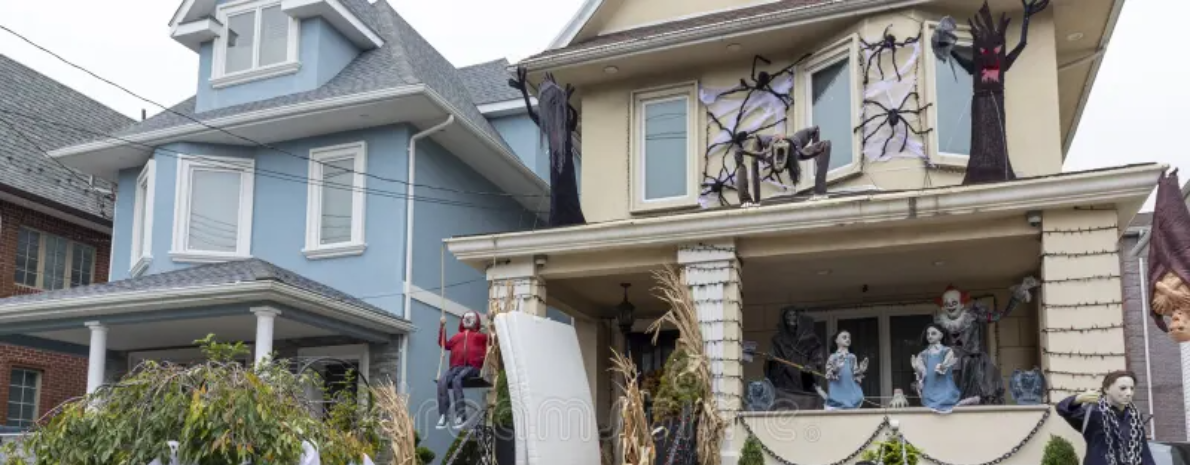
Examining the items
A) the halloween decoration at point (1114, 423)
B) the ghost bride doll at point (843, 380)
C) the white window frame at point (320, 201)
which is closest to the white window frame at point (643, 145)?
the ghost bride doll at point (843, 380)

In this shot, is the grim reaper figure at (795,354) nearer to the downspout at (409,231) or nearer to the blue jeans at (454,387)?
the blue jeans at (454,387)

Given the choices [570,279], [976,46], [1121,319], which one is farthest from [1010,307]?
[570,279]

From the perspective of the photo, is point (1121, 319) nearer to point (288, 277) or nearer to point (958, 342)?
point (958, 342)

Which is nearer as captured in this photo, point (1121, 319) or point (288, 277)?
point (1121, 319)

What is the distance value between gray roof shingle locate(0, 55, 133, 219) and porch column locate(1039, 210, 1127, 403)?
1496 cm

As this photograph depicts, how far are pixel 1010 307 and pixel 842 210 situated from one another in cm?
215

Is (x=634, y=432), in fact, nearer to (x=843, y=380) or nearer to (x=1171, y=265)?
(x=843, y=380)

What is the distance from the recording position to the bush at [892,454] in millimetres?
9500

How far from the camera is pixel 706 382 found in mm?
10141

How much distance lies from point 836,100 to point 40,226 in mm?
13050

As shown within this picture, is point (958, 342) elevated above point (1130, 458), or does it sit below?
above

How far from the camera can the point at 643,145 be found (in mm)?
13461

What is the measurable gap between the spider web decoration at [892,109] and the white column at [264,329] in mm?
6636

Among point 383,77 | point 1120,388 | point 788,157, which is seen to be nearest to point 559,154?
point 788,157
